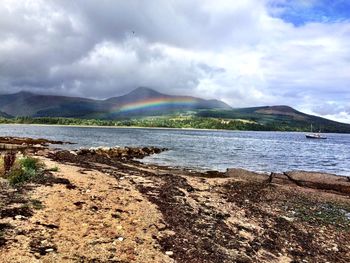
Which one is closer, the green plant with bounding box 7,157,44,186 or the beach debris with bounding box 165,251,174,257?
the beach debris with bounding box 165,251,174,257

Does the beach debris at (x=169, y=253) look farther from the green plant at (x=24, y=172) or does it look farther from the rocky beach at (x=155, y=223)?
the green plant at (x=24, y=172)

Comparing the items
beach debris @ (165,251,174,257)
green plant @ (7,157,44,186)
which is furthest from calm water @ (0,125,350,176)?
beach debris @ (165,251,174,257)

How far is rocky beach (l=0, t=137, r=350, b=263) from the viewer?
451 inches

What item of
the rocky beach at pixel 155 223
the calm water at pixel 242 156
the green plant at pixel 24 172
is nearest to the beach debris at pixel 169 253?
the rocky beach at pixel 155 223

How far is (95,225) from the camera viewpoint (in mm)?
13383

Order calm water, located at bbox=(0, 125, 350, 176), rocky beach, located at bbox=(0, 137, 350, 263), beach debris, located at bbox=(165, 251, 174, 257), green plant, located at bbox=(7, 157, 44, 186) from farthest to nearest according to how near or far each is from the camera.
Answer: calm water, located at bbox=(0, 125, 350, 176) → green plant, located at bbox=(7, 157, 44, 186) → beach debris, located at bbox=(165, 251, 174, 257) → rocky beach, located at bbox=(0, 137, 350, 263)

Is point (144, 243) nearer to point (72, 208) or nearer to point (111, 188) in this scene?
point (72, 208)

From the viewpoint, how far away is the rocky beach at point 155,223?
11452mm

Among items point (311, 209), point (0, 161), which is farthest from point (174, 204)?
point (0, 161)

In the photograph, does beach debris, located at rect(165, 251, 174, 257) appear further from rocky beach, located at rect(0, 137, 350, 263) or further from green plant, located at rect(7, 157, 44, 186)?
green plant, located at rect(7, 157, 44, 186)

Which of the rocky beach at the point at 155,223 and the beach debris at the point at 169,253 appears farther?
the beach debris at the point at 169,253

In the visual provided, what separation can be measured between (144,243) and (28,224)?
421 centimetres

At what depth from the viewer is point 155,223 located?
14648mm

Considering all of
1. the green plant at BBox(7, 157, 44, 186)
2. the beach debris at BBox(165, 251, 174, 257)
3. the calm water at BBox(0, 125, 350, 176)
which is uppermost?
the green plant at BBox(7, 157, 44, 186)
